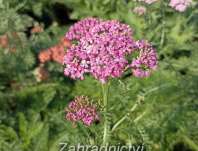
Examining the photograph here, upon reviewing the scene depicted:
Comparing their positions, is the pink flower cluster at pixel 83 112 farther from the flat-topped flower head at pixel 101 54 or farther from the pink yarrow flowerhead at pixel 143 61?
the pink yarrow flowerhead at pixel 143 61

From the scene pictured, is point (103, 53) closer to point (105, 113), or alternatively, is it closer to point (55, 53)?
→ point (105, 113)

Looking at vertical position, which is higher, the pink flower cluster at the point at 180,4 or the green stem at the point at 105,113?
the pink flower cluster at the point at 180,4

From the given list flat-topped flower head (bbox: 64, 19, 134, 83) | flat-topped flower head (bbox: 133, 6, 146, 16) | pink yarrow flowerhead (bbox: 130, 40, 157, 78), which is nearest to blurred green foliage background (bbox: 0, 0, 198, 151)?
flat-topped flower head (bbox: 133, 6, 146, 16)

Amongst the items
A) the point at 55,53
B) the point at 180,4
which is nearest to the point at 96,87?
the point at 55,53

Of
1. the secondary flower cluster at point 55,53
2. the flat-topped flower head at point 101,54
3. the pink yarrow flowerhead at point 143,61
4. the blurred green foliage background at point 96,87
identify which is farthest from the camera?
the secondary flower cluster at point 55,53

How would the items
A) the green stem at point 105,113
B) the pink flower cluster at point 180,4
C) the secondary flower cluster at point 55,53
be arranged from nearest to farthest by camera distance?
the green stem at point 105,113
the pink flower cluster at point 180,4
the secondary flower cluster at point 55,53

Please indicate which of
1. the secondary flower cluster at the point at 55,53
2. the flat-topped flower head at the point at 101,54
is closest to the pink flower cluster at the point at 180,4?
the secondary flower cluster at the point at 55,53

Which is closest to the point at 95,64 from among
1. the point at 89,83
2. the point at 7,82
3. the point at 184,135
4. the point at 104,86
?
the point at 104,86
